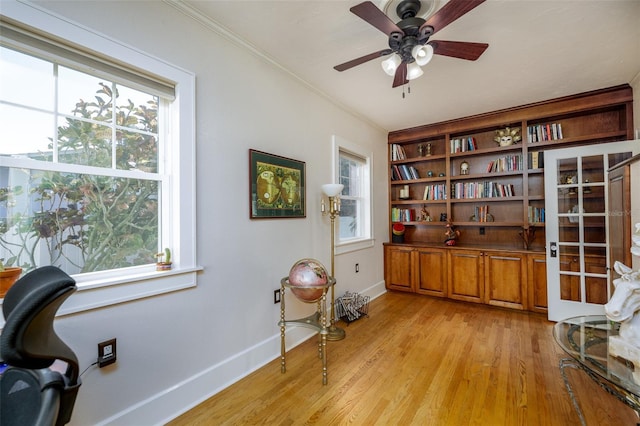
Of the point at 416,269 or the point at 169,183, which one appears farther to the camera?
the point at 416,269

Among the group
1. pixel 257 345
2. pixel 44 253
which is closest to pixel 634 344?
pixel 257 345

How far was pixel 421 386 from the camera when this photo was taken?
1982 mm

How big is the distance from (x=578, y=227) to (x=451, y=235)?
4.51ft

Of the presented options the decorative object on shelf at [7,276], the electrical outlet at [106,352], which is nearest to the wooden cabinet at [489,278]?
the electrical outlet at [106,352]

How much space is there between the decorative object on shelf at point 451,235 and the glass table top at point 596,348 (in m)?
2.02

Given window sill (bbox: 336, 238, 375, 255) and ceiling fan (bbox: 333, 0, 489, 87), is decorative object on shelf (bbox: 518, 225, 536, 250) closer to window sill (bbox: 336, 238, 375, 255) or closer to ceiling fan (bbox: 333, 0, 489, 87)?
window sill (bbox: 336, 238, 375, 255)

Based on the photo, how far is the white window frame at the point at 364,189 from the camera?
10.8 ft

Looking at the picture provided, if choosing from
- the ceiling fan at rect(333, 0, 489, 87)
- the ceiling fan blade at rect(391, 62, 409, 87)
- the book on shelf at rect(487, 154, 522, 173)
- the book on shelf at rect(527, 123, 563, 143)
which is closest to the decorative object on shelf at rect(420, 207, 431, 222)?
the book on shelf at rect(487, 154, 522, 173)

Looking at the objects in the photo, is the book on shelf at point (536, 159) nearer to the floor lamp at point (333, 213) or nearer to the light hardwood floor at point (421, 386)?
the light hardwood floor at point (421, 386)

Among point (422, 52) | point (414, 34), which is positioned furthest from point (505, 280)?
point (414, 34)

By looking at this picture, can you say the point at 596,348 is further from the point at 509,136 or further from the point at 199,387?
the point at 509,136

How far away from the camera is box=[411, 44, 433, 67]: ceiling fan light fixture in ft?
5.81

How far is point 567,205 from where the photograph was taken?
3.14 metres

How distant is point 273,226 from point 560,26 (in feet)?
8.96
